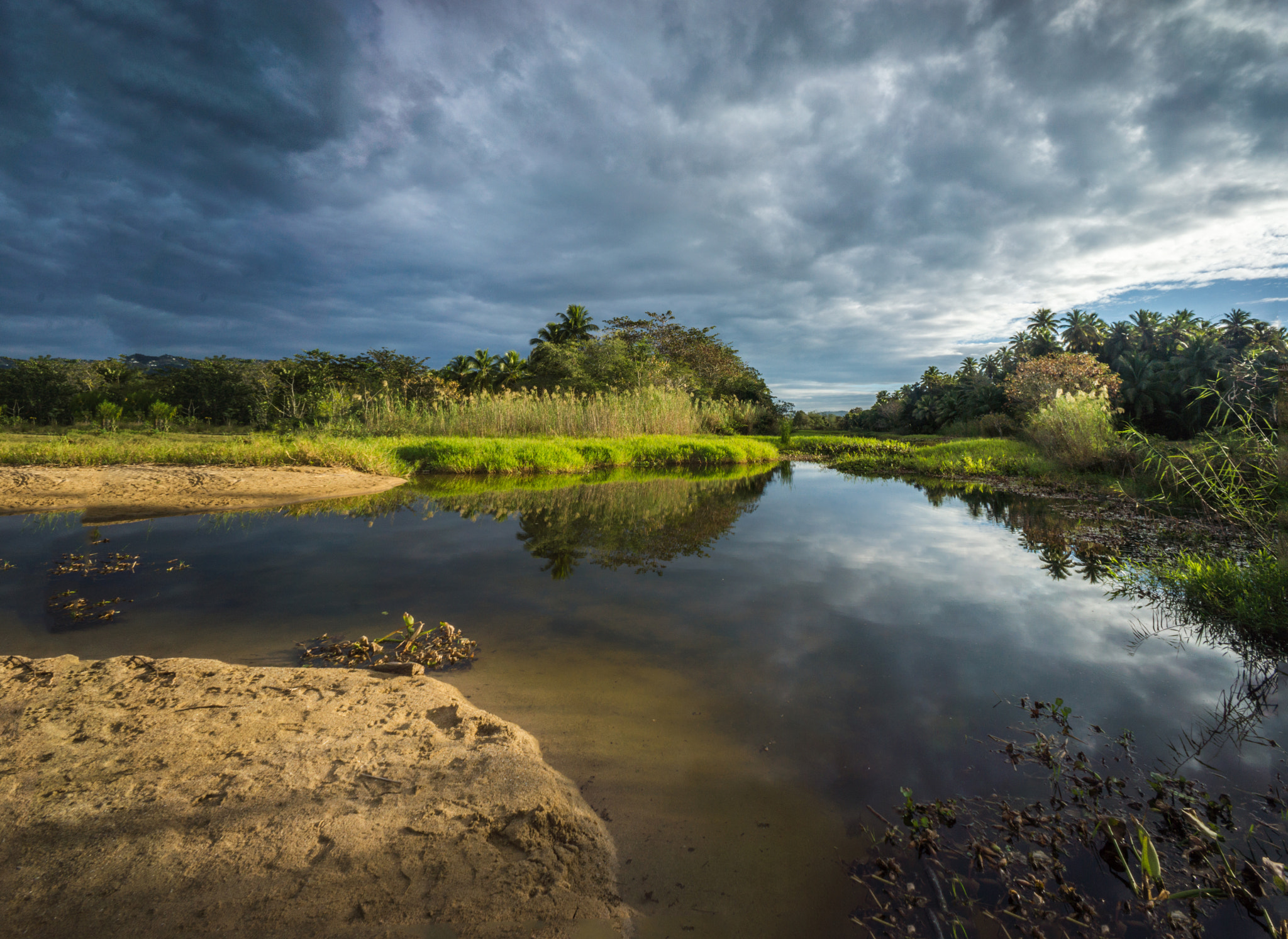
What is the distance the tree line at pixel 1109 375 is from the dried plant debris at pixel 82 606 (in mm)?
9998

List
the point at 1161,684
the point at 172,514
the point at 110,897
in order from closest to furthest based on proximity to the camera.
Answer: the point at 110,897
the point at 1161,684
the point at 172,514

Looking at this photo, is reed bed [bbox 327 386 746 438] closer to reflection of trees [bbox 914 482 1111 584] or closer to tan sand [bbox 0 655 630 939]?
reflection of trees [bbox 914 482 1111 584]

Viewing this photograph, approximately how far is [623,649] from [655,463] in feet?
44.2

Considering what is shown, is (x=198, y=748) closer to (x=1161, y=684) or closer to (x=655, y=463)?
(x=1161, y=684)

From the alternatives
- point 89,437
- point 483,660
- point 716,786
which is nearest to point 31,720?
point 483,660

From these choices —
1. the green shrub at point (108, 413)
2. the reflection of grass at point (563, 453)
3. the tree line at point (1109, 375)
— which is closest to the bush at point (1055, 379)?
the tree line at point (1109, 375)

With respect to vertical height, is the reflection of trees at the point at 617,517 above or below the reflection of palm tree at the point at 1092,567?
above

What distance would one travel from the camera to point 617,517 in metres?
8.04

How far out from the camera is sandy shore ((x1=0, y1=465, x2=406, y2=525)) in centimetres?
712

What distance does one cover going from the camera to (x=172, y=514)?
6.98m

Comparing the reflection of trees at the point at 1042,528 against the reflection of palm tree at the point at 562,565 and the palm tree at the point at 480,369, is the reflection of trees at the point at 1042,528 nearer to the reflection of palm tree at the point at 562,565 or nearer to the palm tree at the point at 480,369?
the reflection of palm tree at the point at 562,565

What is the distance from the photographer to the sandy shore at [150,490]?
712cm

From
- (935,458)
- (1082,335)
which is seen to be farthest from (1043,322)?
(935,458)

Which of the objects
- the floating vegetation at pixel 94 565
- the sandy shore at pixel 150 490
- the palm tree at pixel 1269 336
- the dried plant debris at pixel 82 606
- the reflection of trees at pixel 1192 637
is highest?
the palm tree at pixel 1269 336
